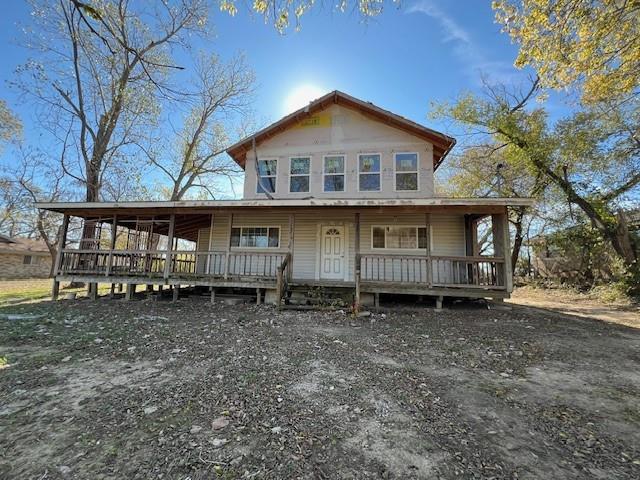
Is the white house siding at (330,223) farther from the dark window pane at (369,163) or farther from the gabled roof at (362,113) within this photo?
the gabled roof at (362,113)

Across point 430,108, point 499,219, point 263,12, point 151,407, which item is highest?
point 430,108

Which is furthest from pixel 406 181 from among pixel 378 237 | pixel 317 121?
pixel 317 121

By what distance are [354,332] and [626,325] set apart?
7.46m

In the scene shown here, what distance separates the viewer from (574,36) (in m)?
7.71

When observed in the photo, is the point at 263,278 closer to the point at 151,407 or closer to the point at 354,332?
the point at 354,332

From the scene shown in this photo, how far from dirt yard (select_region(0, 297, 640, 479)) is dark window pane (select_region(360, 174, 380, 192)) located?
19.2 feet

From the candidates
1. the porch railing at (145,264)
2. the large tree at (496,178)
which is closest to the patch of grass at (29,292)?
the porch railing at (145,264)

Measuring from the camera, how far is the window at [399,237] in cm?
1059

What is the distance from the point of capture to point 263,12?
14.9ft

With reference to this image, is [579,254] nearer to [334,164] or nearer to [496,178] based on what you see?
[496,178]

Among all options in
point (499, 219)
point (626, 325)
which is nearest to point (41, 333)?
point (499, 219)

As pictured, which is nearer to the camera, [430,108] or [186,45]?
[186,45]

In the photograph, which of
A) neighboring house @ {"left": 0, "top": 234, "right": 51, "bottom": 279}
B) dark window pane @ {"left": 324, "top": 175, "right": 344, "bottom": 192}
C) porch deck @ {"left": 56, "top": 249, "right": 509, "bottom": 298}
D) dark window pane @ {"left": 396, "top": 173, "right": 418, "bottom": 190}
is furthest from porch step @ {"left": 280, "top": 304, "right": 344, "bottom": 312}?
neighboring house @ {"left": 0, "top": 234, "right": 51, "bottom": 279}

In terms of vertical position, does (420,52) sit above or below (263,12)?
above
